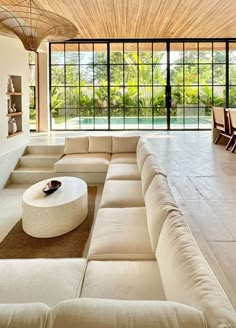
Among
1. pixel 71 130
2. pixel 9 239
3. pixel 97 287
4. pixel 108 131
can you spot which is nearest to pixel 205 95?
pixel 108 131

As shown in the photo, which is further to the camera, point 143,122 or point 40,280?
point 143,122

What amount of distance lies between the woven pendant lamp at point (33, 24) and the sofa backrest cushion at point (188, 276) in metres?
3.13

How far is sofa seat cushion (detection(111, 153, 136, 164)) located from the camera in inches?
233

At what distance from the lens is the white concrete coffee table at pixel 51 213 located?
12.3 feet

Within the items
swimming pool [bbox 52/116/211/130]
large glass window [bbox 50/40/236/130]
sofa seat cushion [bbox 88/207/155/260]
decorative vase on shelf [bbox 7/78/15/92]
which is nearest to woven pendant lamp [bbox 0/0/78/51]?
decorative vase on shelf [bbox 7/78/15/92]

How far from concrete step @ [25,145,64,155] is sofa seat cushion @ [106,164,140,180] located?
2.30 m

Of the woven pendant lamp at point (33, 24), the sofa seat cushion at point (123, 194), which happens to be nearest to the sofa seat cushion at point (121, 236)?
the sofa seat cushion at point (123, 194)

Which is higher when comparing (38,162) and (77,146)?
(77,146)

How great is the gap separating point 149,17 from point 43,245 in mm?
5879

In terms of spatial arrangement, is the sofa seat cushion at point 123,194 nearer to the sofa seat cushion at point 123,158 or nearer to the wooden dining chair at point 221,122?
the sofa seat cushion at point 123,158

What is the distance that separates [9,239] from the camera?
3.69 metres

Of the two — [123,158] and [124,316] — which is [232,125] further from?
[124,316]

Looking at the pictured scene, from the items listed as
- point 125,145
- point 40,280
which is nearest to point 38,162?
point 125,145

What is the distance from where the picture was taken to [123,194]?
3688 mm
